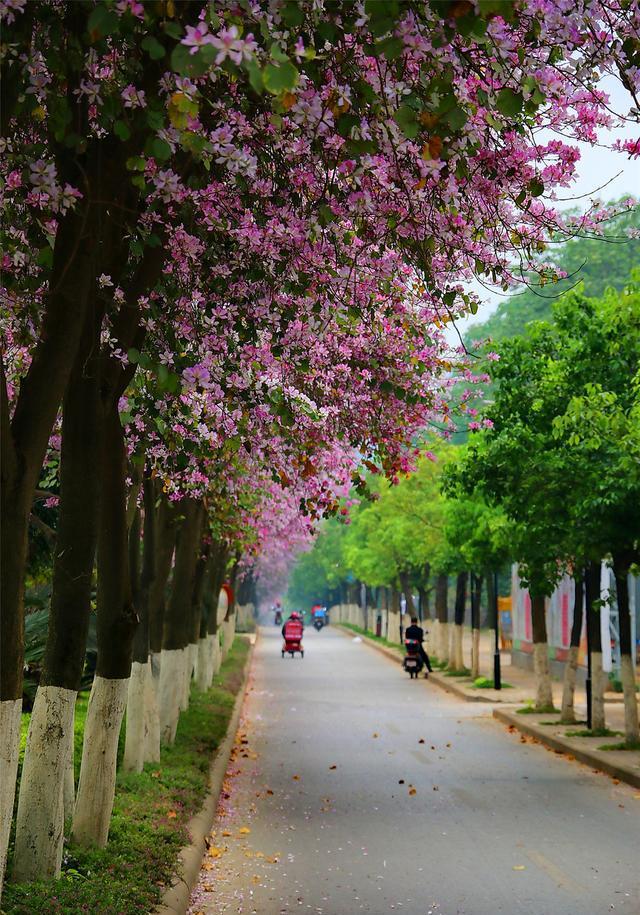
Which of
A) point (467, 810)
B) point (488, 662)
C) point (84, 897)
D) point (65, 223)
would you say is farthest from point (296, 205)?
point (488, 662)

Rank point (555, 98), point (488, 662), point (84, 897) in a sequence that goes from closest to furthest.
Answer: point (555, 98)
point (84, 897)
point (488, 662)

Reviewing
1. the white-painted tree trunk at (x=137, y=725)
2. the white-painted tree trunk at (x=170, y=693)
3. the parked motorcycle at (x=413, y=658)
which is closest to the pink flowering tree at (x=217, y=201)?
the white-painted tree trunk at (x=137, y=725)

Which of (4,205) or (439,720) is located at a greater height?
(4,205)

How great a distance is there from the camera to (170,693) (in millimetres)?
18172

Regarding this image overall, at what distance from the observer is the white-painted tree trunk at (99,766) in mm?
9977

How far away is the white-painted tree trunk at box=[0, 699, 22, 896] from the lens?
6590mm

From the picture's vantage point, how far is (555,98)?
22.5 ft

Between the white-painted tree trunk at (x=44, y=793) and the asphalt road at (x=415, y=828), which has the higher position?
the white-painted tree trunk at (x=44, y=793)

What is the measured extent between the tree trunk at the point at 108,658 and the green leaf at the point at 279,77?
5.75 meters

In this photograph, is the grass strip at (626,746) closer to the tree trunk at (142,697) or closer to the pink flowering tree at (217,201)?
the tree trunk at (142,697)

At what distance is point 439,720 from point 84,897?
19.5 m

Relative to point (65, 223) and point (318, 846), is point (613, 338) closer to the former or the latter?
point (318, 846)

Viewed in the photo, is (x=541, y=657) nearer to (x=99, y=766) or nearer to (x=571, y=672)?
(x=571, y=672)

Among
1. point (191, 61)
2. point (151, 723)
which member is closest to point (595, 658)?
point (151, 723)
